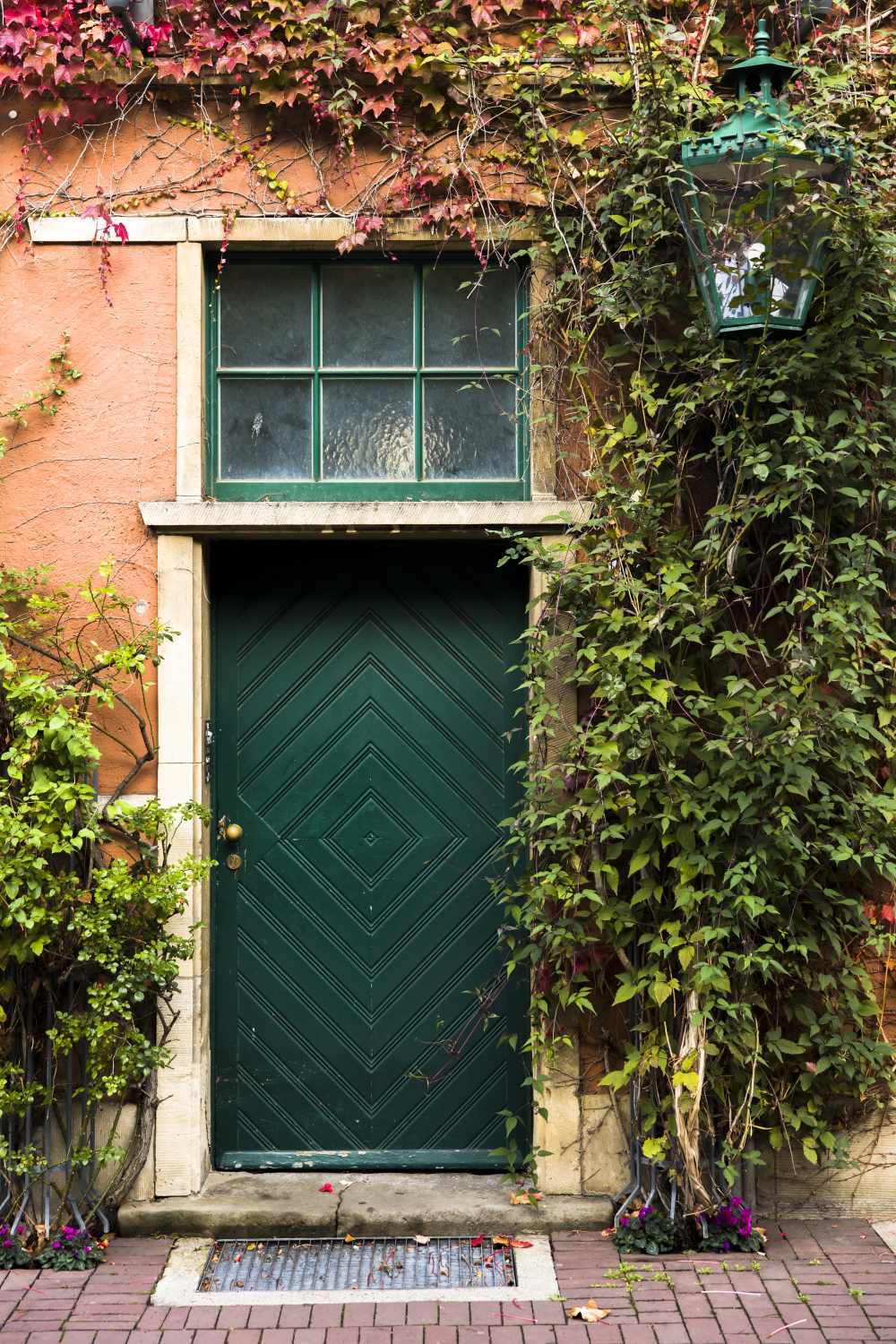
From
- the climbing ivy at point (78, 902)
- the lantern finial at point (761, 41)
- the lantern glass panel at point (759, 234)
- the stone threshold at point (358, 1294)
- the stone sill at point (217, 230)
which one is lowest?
the stone threshold at point (358, 1294)

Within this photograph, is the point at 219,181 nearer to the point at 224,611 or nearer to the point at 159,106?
the point at 159,106

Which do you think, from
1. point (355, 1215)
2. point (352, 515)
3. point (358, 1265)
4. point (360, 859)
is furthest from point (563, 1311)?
point (352, 515)

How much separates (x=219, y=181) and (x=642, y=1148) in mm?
3964

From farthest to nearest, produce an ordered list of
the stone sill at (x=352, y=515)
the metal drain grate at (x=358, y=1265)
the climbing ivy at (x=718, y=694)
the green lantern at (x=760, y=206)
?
the stone sill at (x=352, y=515) < the climbing ivy at (x=718, y=694) < the metal drain grate at (x=358, y=1265) < the green lantern at (x=760, y=206)

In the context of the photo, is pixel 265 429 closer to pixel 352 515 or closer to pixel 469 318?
pixel 352 515

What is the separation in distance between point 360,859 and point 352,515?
4.62 feet

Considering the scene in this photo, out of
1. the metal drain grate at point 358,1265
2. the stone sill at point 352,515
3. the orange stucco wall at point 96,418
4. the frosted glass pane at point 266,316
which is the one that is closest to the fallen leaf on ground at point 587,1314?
the metal drain grate at point 358,1265

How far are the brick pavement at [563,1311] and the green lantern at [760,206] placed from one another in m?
3.24

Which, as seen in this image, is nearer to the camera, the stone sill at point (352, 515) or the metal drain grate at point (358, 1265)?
the metal drain grate at point (358, 1265)

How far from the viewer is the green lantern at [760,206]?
4.50m

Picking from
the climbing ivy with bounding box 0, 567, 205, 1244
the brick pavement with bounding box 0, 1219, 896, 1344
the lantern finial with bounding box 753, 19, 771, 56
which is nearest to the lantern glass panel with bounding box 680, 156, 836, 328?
the lantern finial with bounding box 753, 19, 771, 56

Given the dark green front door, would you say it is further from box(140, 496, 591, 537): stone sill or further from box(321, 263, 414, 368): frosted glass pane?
box(321, 263, 414, 368): frosted glass pane

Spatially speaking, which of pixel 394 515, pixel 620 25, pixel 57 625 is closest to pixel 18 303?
pixel 57 625

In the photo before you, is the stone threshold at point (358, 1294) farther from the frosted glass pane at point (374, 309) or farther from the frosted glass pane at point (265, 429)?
the frosted glass pane at point (374, 309)
